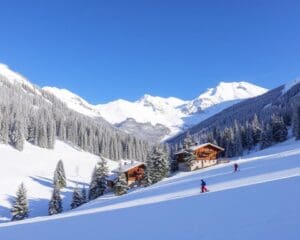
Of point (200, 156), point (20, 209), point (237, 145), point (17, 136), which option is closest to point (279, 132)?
point (237, 145)

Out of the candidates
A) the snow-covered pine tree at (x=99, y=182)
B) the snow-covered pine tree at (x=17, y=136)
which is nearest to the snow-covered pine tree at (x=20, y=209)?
the snow-covered pine tree at (x=99, y=182)

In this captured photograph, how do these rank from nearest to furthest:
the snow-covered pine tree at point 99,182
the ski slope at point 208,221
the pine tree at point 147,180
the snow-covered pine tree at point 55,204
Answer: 1. the ski slope at point 208,221
2. the pine tree at point 147,180
3. the snow-covered pine tree at point 55,204
4. the snow-covered pine tree at point 99,182

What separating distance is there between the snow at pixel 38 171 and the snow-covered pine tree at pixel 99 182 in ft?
22.3

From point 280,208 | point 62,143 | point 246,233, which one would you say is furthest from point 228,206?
point 62,143

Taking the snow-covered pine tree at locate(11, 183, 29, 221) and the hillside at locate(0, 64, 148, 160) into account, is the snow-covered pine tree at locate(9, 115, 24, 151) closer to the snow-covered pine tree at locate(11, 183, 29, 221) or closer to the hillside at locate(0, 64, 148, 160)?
the hillside at locate(0, 64, 148, 160)

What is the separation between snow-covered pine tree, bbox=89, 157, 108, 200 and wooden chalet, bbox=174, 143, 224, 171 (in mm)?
14338

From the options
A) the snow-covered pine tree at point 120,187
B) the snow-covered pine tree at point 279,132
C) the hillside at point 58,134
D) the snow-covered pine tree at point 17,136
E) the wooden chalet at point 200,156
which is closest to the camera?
the snow-covered pine tree at point 120,187

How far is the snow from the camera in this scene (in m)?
84.6

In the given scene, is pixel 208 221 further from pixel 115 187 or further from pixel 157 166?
pixel 115 187

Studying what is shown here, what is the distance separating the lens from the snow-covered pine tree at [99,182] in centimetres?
7462

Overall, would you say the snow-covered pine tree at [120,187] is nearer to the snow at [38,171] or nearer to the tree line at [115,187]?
the tree line at [115,187]

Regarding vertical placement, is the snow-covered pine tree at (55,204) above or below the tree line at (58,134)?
below

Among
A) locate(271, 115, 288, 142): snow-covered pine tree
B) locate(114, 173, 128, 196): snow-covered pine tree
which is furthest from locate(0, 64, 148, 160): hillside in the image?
locate(271, 115, 288, 142): snow-covered pine tree

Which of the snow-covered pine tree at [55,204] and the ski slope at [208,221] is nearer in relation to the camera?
the ski slope at [208,221]
